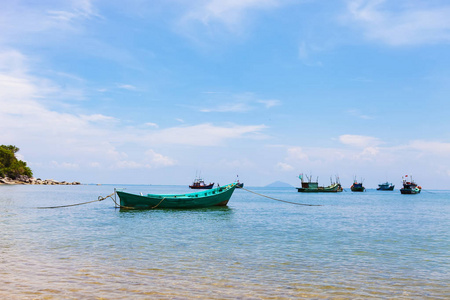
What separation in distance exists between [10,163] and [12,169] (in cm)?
294

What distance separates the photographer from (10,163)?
146m

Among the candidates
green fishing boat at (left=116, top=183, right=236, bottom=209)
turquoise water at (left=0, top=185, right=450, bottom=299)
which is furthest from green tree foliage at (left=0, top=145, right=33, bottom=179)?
turquoise water at (left=0, top=185, right=450, bottom=299)

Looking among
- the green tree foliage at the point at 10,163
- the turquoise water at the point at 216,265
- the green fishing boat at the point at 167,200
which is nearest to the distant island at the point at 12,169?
the green tree foliage at the point at 10,163

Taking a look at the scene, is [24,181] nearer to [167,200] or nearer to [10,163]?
[10,163]

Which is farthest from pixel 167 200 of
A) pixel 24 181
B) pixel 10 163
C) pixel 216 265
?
pixel 24 181

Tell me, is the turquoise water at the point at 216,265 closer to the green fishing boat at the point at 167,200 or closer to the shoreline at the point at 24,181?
the green fishing boat at the point at 167,200

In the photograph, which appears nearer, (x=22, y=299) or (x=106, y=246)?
(x=22, y=299)

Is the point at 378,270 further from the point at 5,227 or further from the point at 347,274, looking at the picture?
the point at 5,227

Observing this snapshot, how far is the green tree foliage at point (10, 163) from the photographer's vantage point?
142 meters

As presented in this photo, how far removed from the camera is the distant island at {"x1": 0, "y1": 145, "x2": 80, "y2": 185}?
465 feet

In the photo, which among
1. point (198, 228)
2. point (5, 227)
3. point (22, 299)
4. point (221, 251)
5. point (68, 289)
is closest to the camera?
point (22, 299)

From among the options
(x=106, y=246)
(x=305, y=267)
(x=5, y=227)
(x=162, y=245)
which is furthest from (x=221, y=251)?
(x=5, y=227)

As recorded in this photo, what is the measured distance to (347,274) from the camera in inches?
530

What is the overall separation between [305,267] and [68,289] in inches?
351
